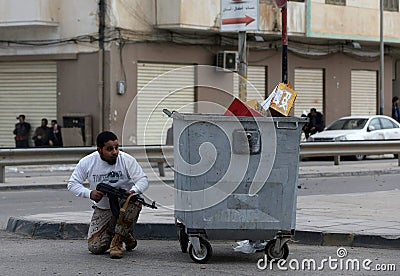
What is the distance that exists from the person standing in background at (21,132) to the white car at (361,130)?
29.4 ft

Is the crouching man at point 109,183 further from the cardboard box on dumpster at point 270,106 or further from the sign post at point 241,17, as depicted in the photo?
the sign post at point 241,17

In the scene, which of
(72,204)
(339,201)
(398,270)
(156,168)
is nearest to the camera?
(398,270)

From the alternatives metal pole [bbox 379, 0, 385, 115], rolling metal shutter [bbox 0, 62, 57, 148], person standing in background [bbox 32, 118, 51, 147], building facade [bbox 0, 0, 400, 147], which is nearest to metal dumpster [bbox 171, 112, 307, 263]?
building facade [bbox 0, 0, 400, 147]

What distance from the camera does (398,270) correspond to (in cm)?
895

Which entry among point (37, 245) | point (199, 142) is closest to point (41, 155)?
point (37, 245)

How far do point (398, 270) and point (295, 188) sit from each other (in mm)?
1271

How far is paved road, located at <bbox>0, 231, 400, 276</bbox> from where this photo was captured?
886 cm

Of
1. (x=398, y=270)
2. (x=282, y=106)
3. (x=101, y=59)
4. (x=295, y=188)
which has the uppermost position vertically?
(x=101, y=59)

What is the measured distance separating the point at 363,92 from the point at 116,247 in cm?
2841

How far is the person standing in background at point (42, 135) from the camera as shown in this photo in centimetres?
2906

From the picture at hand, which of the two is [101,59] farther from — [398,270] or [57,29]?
[398,270]

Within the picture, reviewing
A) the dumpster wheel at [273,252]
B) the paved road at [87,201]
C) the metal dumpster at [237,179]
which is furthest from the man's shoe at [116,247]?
the paved road at [87,201]

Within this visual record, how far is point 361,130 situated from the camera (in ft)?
96.9

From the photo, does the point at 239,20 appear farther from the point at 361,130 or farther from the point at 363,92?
the point at 363,92
